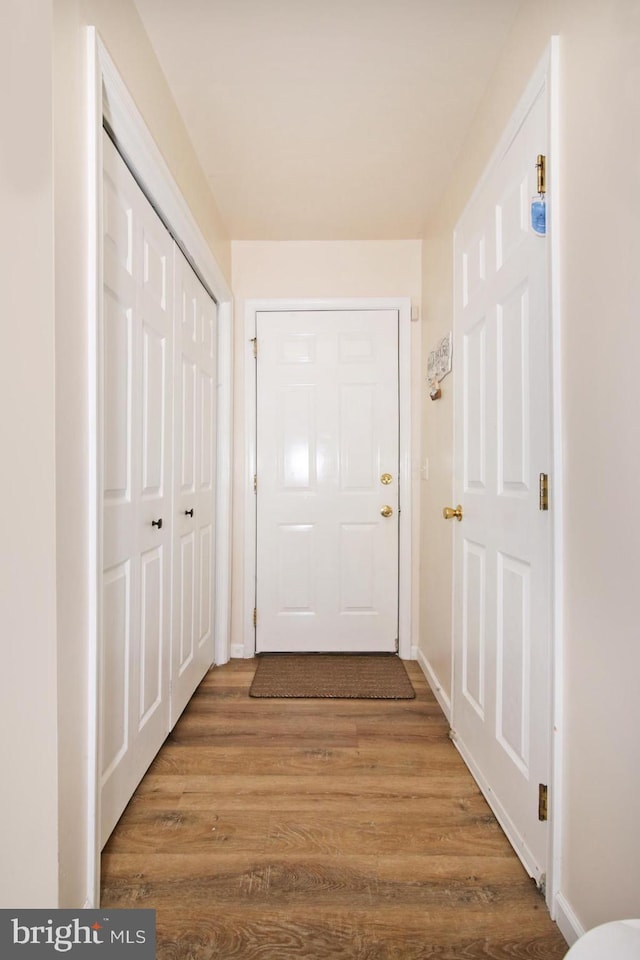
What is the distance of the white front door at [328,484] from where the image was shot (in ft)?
9.06

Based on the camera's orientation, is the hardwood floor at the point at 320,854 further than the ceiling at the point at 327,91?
No

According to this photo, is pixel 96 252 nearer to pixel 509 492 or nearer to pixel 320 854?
pixel 509 492

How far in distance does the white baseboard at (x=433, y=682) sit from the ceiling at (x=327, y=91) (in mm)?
2341

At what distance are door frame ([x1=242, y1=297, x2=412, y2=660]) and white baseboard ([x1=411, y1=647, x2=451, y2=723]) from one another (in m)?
0.05

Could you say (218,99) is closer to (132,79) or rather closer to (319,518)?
(132,79)

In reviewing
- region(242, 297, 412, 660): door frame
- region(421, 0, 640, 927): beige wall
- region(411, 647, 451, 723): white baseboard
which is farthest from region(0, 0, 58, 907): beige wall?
region(242, 297, 412, 660): door frame

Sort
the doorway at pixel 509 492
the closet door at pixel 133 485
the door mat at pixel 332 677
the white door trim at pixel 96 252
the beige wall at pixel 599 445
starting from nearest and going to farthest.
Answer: the beige wall at pixel 599 445 → the white door trim at pixel 96 252 → the doorway at pixel 509 492 → the closet door at pixel 133 485 → the door mat at pixel 332 677

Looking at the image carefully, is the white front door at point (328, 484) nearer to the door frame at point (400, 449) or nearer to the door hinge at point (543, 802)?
the door frame at point (400, 449)

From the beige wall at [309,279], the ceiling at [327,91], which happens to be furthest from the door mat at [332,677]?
the ceiling at [327,91]

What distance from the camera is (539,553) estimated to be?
1227 mm

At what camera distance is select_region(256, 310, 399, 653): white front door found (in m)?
2.76

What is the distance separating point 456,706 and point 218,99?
2462mm

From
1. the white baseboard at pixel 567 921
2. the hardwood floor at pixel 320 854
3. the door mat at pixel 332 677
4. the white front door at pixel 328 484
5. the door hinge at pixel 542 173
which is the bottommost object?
the door mat at pixel 332 677

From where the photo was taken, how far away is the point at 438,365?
2248 millimetres
